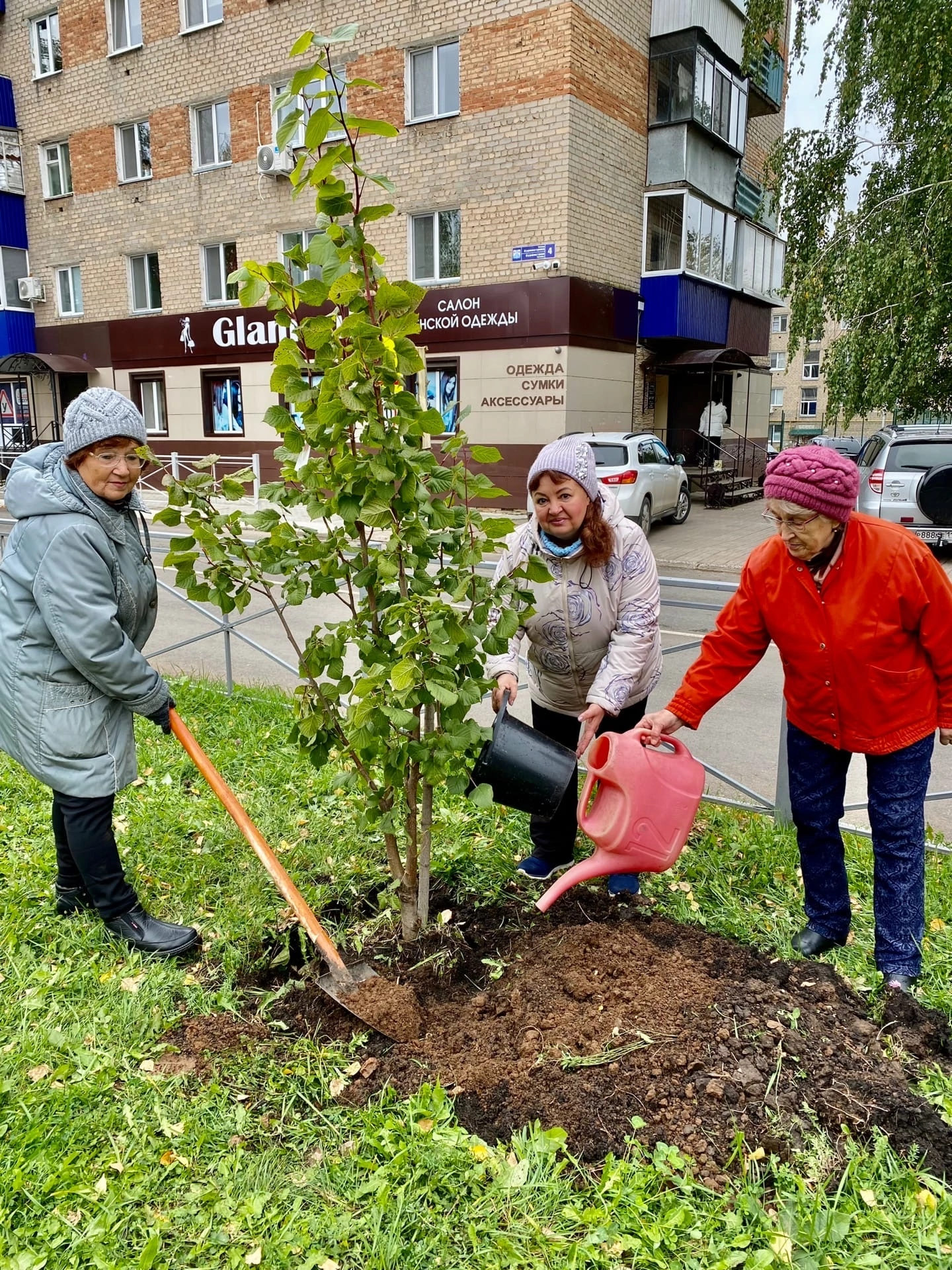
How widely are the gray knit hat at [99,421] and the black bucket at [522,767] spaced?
1.38m

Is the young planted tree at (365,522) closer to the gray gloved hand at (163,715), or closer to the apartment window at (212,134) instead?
the gray gloved hand at (163,715)

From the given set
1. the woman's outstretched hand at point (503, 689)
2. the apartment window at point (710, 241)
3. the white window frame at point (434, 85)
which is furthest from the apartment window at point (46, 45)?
the woman's outstretched hand at point (503, 689)

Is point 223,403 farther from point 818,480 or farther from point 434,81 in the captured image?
point 818,480

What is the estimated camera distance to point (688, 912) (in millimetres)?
3094

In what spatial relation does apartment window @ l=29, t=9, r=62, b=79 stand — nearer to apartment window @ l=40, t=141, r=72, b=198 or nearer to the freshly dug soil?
apartment window @ l=40, t=141, r=72, b=198

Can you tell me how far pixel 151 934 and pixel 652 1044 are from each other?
5.41 ft

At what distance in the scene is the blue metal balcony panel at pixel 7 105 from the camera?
68.5 feet

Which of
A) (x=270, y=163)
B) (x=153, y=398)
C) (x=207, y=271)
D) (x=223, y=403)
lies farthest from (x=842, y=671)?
(x=153, y=398)

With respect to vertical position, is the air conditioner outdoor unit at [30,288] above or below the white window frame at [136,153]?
below

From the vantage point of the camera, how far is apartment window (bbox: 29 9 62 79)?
20312 mm

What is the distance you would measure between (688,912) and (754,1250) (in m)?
1.31

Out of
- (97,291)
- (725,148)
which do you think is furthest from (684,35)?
(97,291)

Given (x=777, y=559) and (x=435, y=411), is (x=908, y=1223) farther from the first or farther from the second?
(x=435, y=411)

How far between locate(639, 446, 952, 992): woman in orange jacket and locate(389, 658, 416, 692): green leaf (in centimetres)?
84
